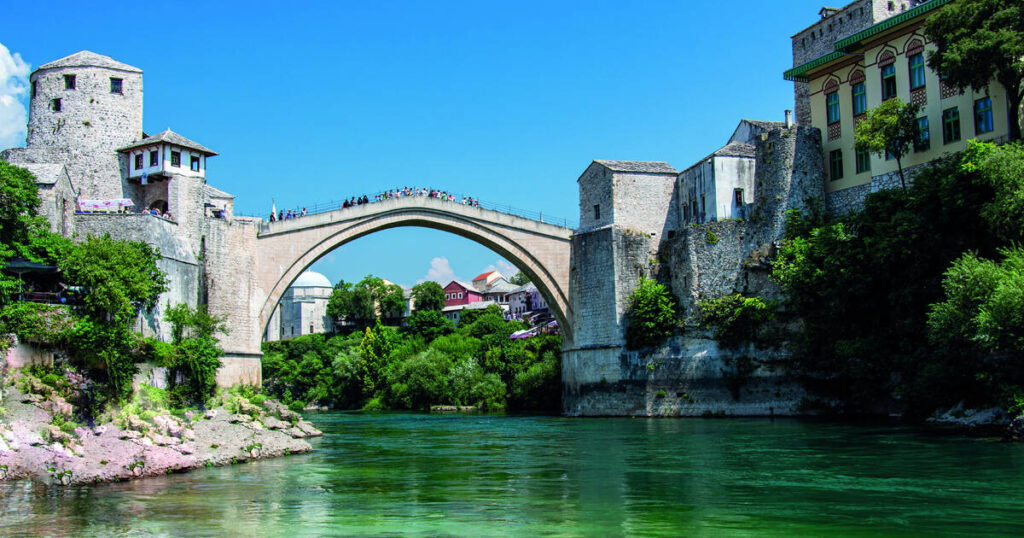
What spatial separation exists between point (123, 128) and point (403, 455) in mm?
14386

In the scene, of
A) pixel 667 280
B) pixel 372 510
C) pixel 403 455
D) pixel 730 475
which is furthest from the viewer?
pixel 667 280

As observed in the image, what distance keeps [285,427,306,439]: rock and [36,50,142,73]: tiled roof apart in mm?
12695

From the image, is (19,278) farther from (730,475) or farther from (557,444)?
(730,475)

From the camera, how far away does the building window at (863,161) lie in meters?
27.9

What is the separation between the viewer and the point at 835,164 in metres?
29.2

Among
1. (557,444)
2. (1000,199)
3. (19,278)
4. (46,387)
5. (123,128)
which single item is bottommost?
(557,444)

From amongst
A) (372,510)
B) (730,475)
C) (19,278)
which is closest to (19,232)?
(19,278)

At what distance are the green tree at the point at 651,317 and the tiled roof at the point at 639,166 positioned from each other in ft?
15.2

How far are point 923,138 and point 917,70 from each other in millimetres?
2064

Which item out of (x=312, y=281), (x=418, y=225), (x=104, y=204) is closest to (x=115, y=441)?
(x=104, y=204)

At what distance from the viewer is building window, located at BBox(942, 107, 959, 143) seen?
82.3 feet

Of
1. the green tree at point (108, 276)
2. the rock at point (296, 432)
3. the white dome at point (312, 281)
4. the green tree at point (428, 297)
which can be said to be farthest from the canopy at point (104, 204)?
the white dome at point (312, 281)

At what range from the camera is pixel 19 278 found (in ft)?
64.2

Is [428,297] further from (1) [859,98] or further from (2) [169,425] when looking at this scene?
(2) [169,425]
